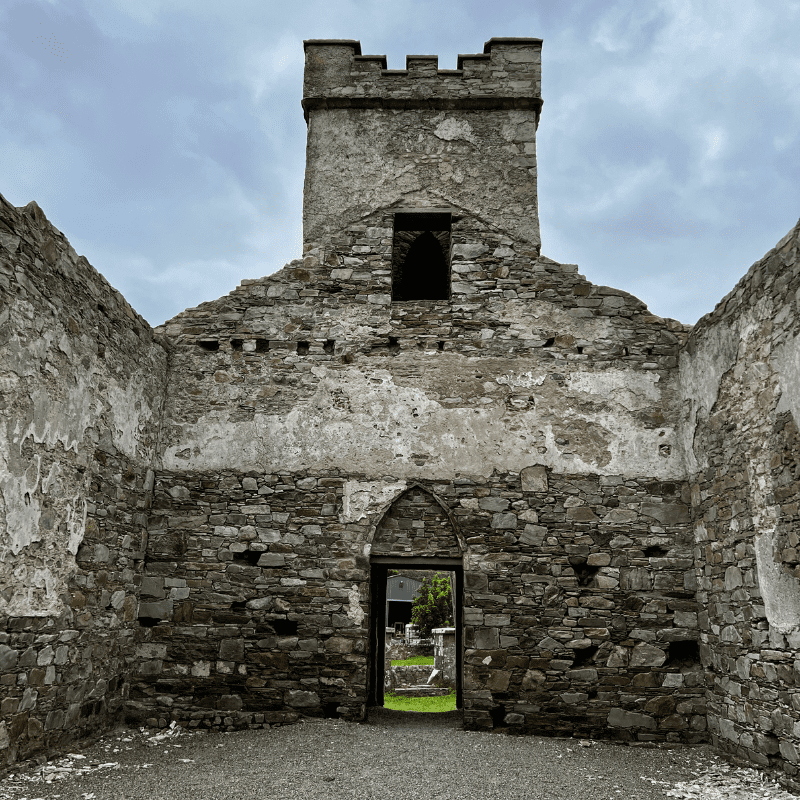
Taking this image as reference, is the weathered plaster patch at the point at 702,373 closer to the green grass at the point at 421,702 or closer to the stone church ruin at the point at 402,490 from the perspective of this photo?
the stone church ruin at the point at 402,490

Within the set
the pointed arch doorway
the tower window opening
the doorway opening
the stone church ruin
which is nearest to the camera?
the stone church ruin

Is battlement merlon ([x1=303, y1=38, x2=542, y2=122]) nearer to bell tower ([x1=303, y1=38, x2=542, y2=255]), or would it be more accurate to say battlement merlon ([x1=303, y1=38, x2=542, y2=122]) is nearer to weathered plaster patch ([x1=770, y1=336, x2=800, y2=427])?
bell tower ([x1=303, y1=38, x2=542, y2=255])

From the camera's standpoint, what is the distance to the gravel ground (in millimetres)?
4320

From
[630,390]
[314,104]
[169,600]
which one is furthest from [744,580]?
[314,104]

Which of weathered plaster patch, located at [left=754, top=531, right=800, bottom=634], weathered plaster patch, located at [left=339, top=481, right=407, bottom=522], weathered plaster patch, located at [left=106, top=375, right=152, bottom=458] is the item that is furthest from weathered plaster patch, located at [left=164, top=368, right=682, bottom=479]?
weathered plaster patch, located at [left=754, top=531, right=800, bottom=634]

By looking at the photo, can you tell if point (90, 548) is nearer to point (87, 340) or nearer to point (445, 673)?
point (87, 340)

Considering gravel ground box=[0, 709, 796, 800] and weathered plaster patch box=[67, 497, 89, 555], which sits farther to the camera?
weathered plaster patch box=[67, 497, 89, 555]

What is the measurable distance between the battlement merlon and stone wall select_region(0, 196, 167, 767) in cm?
432

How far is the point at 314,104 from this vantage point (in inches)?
340

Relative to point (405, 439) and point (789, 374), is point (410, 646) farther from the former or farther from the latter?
point (789, 374)

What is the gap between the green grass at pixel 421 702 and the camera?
32.8 ft

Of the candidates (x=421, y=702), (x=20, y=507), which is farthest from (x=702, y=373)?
(x=421, y=702)

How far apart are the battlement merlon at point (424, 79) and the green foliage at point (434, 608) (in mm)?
16643

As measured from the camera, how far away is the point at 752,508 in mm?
5211
